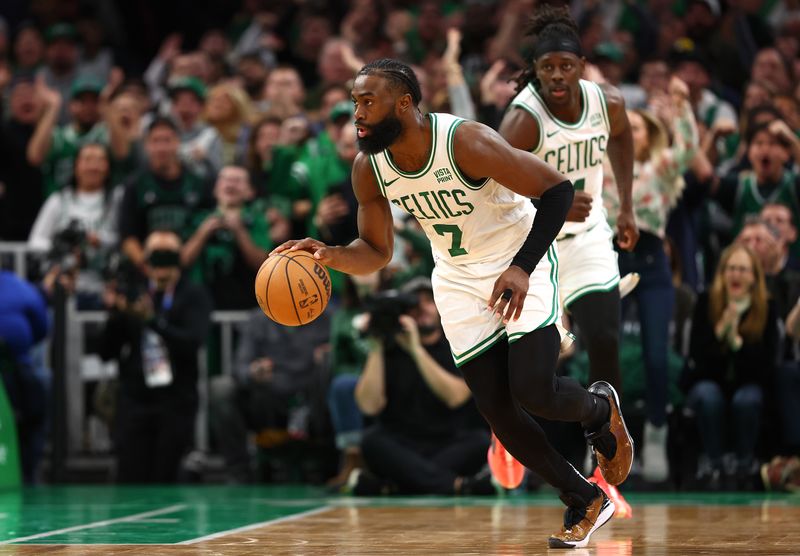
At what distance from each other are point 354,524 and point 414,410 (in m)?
2.46

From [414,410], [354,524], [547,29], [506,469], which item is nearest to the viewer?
[547,29]

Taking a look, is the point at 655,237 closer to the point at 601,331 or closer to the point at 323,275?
the point at 601,331

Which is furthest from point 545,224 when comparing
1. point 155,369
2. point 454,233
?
point 155,369

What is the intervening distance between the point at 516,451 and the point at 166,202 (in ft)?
20.9

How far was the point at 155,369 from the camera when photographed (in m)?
10.8

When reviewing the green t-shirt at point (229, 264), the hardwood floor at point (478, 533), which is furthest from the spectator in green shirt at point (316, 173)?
the hardwood floor at point (478, 533)

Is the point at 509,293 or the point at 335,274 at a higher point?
the point at 335,274

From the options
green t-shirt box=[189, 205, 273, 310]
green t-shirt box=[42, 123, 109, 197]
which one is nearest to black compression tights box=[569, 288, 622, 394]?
green t-shirt box=[189, 205, 273, 310]

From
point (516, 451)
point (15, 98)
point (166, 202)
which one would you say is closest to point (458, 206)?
point (516, 451)

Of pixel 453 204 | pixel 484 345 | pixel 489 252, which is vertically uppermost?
pixel 453 204

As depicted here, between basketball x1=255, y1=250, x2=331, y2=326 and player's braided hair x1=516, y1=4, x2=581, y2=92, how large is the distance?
1.83 metres

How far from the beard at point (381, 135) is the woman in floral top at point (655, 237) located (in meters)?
3.08

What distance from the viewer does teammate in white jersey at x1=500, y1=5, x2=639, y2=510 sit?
22.1 ft

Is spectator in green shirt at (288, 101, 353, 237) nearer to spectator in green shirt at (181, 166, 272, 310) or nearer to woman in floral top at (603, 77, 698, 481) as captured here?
spectator in green shirt at (181, 166, 272, 310)
